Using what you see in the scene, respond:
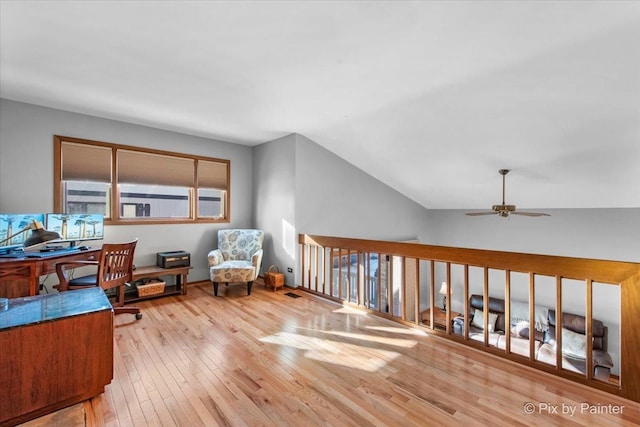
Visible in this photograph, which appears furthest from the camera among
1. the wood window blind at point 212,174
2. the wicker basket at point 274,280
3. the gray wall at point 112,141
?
the wood window blind at point 212,174

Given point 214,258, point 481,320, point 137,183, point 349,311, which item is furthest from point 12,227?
point 481,320

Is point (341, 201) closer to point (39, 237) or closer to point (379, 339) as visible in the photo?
point (379, 339)

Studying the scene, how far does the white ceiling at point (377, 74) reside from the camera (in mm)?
1922

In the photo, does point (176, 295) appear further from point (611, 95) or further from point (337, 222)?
point (611, 95)

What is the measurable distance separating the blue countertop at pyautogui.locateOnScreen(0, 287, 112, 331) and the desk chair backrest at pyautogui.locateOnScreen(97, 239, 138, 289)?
3.01 ft

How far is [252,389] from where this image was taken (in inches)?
78.6

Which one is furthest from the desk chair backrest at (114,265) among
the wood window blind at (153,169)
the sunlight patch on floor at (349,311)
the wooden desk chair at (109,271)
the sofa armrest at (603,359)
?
the sofa armrest at (603,359)

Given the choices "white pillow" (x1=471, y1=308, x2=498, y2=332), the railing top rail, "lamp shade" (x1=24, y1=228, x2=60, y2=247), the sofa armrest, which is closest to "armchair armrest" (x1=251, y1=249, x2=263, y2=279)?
the railing top rail

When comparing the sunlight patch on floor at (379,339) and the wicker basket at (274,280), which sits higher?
the wicker basket at (274,280)

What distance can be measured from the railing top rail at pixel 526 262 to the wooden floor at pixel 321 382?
0.77 metres

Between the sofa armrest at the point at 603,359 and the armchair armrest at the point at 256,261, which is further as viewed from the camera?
the sofa armrest at the point at 603,359

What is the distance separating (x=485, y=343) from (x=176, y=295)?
3.92 m

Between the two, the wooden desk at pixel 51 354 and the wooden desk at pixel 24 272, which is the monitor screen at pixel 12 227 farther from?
the wooden desk at pixel 51 354

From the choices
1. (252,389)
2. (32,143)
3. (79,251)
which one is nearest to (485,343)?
(252,389)
